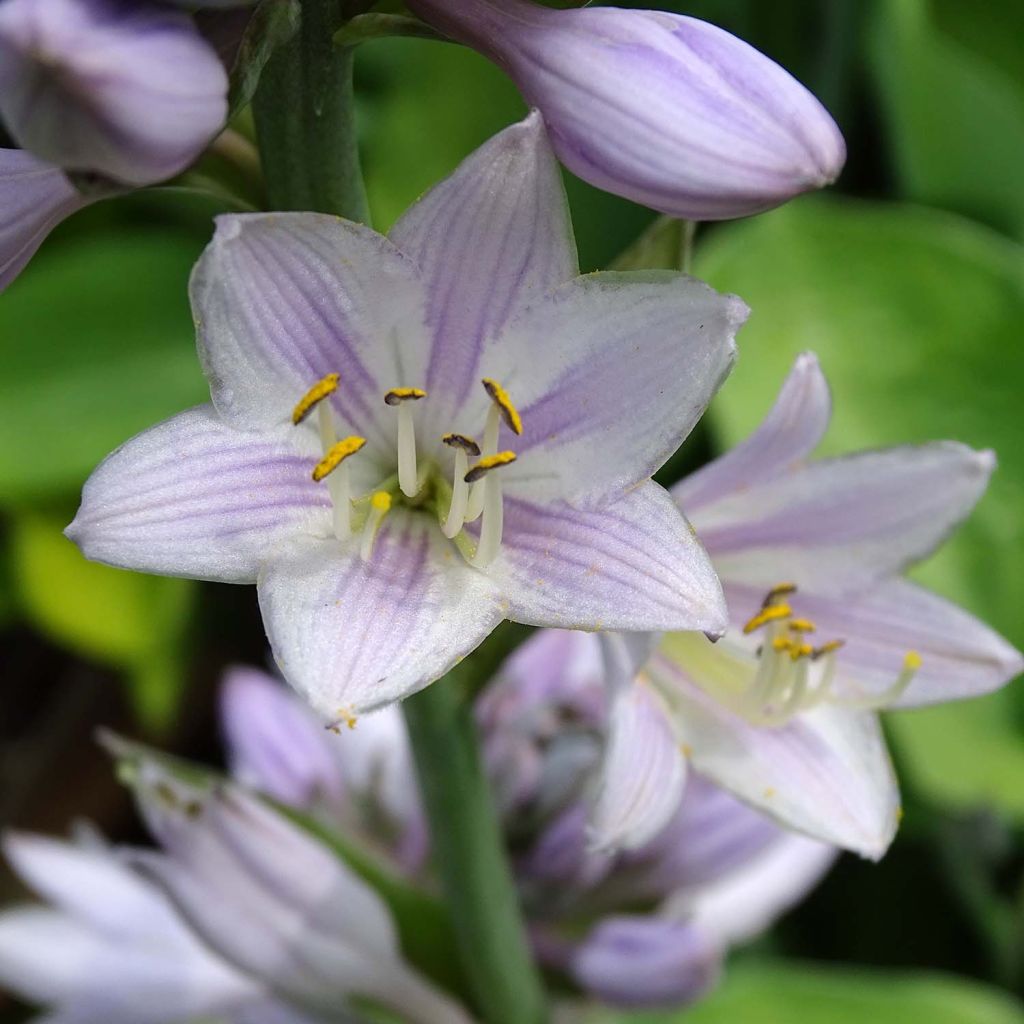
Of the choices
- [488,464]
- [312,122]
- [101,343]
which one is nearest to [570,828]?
[488,464]

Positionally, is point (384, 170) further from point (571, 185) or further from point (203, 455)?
point (203, 455)

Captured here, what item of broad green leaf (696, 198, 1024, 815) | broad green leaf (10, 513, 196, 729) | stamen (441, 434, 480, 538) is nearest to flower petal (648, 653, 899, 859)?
stamen (441, 434, 480, 538)

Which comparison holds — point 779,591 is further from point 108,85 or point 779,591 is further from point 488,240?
point 108,85

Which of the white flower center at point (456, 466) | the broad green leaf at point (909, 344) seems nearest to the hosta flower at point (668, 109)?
the white flower center at point (456, 466)

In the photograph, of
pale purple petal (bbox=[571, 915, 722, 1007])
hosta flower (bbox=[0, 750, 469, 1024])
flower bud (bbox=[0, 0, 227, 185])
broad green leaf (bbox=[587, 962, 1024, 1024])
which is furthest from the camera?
broad green leaf (bbox=[587, 962, 1024, 1024])

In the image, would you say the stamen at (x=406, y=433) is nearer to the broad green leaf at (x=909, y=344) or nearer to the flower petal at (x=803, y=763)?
the flower petal at (x=803, y=763)

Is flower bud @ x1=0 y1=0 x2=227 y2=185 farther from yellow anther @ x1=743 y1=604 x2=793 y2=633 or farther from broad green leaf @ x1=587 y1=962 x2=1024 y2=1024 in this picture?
broad green leaf @ x1=587 y1=962 x2=1024 y2=1024
